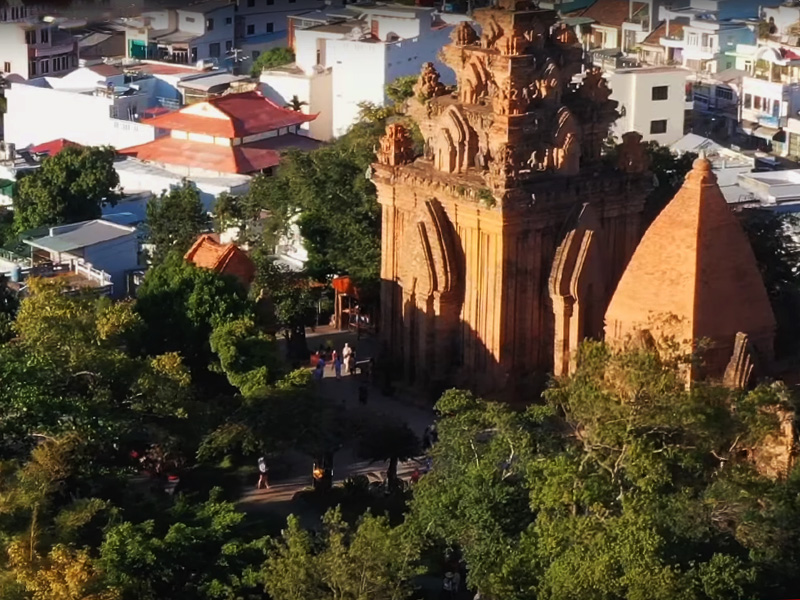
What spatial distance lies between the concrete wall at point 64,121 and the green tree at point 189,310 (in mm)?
21823

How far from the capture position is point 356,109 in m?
52.4

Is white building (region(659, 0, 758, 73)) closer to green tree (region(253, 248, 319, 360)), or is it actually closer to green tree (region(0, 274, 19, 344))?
green tree (region(253, 248, 319, 360))

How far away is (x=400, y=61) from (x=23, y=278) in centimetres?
2278

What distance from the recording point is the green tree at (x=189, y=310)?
27.0 metres

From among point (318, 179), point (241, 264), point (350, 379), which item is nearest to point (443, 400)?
point (350, 379)

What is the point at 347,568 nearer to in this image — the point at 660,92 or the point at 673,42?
the point at 660,92

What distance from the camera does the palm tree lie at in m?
53.4

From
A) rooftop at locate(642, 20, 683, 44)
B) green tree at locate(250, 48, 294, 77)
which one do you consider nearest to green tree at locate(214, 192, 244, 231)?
green tree at locate(250, 48, 294, 77)

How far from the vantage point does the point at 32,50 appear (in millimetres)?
61219

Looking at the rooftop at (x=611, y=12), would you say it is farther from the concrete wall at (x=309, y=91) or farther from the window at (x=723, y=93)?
the concrete wall at (x=309, y=91)

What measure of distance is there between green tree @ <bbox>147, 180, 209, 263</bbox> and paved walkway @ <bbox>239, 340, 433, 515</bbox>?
5743 mm

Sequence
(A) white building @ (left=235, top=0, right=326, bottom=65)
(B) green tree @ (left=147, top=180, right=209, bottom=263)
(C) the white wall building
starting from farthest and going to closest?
1. (A) white building @ (left=235, top=0, right=326, bottom=65)
2. (C) the white wall building
3. (B) green tree @ (left=147, top=180, right=209, bottom=263)

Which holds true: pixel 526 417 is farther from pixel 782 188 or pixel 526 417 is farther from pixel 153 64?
pixel 153 64

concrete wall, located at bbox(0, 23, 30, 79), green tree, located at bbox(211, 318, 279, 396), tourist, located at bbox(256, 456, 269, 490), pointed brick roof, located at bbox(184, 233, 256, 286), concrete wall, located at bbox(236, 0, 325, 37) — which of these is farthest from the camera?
concrete wall, located at bbox(236, 0, 325, 37)
